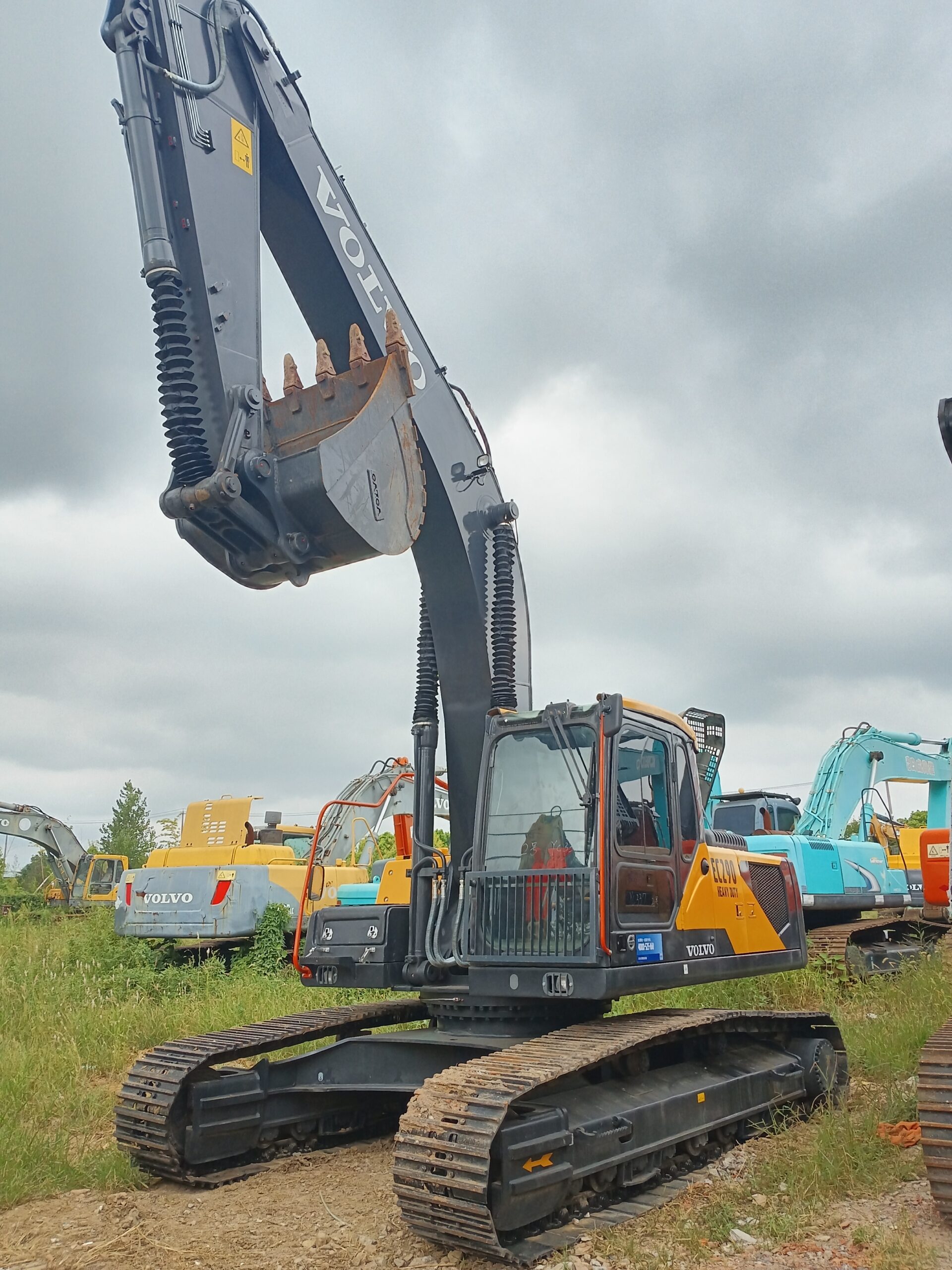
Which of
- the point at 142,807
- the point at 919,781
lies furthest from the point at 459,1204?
the point at 142,807

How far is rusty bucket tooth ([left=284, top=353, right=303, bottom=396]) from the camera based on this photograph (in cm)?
525

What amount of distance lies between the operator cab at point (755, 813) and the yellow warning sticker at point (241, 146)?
10.1 m

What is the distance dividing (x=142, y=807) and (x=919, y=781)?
119 feet

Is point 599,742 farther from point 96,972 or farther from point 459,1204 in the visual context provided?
point 96,972

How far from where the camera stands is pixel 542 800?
618cm

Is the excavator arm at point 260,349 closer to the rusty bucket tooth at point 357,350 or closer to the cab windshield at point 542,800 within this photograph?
the rusty bucket tooth at point 357,350

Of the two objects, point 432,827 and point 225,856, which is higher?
point 225,856

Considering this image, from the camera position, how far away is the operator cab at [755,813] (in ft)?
44.8

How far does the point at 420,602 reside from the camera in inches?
275

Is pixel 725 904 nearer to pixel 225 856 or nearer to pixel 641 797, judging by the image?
pixel 641 797

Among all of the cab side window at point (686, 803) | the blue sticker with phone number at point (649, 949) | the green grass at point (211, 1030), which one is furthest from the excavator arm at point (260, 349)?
the green grass at point (211, 1030)

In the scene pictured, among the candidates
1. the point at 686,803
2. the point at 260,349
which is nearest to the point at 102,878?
the point at 686,803

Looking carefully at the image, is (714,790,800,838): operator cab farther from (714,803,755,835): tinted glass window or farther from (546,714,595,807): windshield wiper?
(546,714,595,807): windshield wiper

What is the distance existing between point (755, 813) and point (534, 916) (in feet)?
27.8
